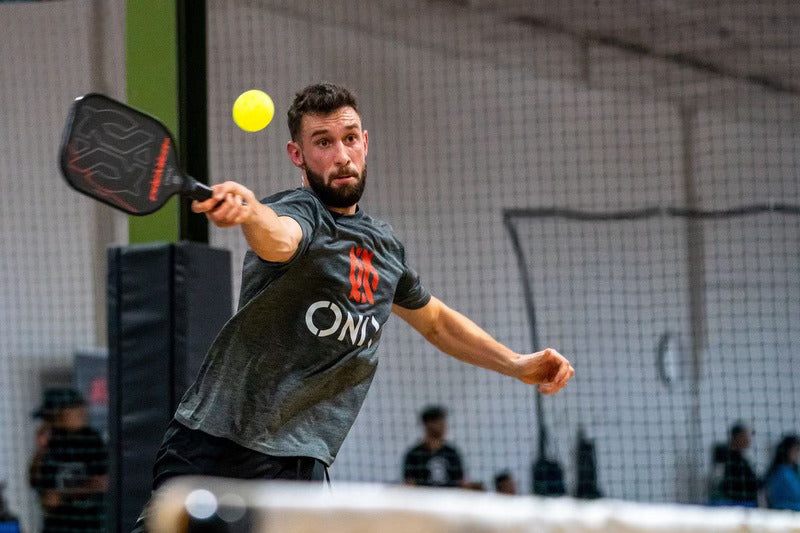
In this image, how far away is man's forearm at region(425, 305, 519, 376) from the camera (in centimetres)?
321

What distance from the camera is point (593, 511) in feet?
3.75

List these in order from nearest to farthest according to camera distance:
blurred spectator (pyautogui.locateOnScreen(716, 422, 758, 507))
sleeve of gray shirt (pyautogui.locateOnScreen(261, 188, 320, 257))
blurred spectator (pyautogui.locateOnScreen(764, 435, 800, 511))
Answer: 1. sleeve of gray shirt (pyautogui.locateOnScreen(261, 188, 320, 257))
2. blurred spectator (pyautogui.locateOnScreen(716, 422, 758, 507))
3. blurred spectator (pyautogui.locateOnScreen(764, 435, 800, 511))

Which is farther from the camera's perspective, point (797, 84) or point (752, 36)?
point (797, 84)

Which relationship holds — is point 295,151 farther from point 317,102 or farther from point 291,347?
point 291,347

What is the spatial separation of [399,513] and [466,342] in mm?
2255

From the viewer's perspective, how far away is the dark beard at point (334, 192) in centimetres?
278

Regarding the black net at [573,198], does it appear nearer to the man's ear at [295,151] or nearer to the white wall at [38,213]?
the white wall at [38,213]

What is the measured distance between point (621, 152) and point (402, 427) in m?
3.22

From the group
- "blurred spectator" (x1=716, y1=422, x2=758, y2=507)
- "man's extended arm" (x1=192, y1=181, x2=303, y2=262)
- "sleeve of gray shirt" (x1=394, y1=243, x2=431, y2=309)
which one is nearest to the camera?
"man's extended arm" (x1=192, y1=181, x2=303, y2=262)

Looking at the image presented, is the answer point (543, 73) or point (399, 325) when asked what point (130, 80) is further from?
point (543, 73)

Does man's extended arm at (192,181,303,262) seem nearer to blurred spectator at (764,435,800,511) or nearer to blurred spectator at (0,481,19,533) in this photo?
blurred spectator at (0,481,19,533)

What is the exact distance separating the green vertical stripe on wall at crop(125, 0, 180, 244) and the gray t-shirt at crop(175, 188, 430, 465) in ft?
5.43

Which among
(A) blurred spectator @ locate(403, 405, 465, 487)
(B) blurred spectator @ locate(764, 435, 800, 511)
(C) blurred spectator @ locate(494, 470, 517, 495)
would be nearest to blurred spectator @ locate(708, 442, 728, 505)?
(B) blurred spectator @ locate(764, 435, 800, 511)

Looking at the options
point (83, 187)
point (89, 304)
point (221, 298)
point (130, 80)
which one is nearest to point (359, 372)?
point (83, 187)
